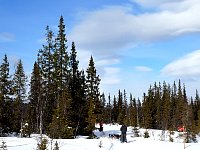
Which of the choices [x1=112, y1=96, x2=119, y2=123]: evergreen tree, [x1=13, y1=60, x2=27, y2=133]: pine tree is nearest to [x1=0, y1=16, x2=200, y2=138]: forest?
[x1=13, y1=60, x2=27, y2=133]: pine tree

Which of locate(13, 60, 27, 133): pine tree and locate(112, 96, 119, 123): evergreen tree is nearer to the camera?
locate(13, 60, 27, 133): pine tree

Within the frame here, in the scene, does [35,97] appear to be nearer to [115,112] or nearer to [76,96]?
[76,96]

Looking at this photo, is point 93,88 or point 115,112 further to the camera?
point 115,112

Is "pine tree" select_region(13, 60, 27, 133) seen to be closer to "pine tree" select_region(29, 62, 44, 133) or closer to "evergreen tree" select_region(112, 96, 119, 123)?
"pine tree" select_region(29, 62, 44, 133)

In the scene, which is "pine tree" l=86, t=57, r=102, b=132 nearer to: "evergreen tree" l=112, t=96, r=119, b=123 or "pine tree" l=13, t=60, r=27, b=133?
"pine tree" l=13, t=60, r=27, b=133

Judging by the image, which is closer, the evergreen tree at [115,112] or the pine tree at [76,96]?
the pine tree at [76,96]

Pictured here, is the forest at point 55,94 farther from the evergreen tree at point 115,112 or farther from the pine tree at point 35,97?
the evergreen tree at point 115,112

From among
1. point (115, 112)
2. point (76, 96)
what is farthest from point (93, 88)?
point (115, 112)

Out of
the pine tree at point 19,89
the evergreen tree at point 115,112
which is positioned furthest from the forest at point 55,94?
the evergreen tree at point 115,112

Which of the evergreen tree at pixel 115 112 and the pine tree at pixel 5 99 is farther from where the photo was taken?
the evergreen tree at pixel 115 112

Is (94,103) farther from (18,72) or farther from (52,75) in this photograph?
(18,72)

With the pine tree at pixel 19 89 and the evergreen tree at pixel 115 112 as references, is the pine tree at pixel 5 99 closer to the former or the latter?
the pine tree at pixel 19 89

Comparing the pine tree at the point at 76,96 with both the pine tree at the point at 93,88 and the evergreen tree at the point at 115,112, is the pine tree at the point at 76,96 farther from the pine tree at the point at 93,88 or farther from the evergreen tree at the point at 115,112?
the evergreen tree at the point at 115,112

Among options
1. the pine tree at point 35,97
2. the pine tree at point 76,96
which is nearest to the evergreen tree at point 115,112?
the pine tree at point 35,97
